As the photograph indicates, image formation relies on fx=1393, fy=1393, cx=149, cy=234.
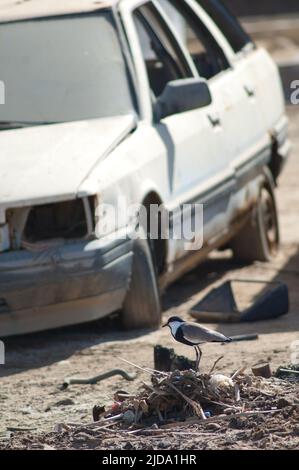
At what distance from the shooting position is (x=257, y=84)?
9578mm

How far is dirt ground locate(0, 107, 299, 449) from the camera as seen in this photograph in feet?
17.5

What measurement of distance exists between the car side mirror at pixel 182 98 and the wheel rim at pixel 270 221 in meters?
1.72

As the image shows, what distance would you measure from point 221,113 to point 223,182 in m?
0.48

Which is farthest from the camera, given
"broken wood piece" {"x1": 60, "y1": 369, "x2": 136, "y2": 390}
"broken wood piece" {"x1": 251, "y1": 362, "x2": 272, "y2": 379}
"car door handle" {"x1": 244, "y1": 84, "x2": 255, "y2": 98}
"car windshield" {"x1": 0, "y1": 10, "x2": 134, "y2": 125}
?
"car door handle" {"x1": 244, "y1": 84, "x2": 255, "y2": 98}

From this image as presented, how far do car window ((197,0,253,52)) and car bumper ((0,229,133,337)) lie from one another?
3.01m

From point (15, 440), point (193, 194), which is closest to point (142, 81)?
point (193, 194)

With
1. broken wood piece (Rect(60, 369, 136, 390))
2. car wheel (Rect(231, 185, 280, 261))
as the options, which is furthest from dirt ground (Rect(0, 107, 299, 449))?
car wheel (Rect(231, 185, 280, 261))

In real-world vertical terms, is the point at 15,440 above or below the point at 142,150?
below

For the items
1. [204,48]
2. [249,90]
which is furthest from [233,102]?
[204,48]

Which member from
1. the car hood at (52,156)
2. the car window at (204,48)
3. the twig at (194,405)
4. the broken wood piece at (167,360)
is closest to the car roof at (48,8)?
the car hood at (52,156)

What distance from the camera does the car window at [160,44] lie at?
328 inches

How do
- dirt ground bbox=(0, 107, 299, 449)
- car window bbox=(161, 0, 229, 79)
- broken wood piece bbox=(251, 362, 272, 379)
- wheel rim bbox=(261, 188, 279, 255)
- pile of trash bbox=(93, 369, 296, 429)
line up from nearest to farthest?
dirt ground bbox=(0, 107, 299, 449) < pile of trash bbox=(93, 369, 296, 429) < broken wood piece bbox=(251, 362, 272, 379) < car window bbox=(161, 0, 229, 79) < wheel rim bbox=(261, 188, 279, 255)

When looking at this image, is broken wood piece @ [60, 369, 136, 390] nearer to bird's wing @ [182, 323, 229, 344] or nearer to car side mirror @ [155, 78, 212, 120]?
bird's wing @ [182, 323, 229, 344]
